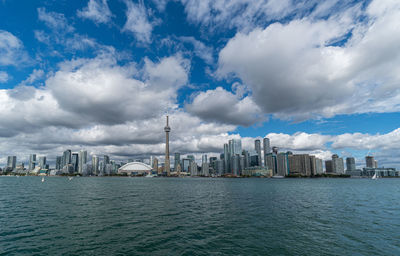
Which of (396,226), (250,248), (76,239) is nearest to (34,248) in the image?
(76,239)

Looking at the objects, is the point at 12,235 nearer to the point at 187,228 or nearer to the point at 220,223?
the point at 187,228

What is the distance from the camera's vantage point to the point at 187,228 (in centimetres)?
3069

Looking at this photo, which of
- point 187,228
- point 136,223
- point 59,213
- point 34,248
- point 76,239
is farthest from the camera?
point 59,213

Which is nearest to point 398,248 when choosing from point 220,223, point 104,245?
point 220,223

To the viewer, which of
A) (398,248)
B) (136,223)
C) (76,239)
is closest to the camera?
(398,248)

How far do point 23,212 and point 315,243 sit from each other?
165 ft

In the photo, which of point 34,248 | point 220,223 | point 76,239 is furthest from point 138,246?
point 220,223

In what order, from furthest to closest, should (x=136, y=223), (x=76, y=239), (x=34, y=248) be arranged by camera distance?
(x=136, y=223), (x=76, y=239), (x=34, y=248)

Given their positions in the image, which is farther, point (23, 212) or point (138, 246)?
point (23, 212)

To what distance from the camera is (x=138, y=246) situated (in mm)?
22953

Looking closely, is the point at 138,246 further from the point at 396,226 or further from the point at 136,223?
the point at 396,226

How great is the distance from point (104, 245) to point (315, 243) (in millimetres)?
24220

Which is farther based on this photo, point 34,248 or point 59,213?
point 59,213

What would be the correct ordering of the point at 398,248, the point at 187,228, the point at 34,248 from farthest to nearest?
1. the point at 187,228
2. the point at 398,248
3. the point at 34,248
